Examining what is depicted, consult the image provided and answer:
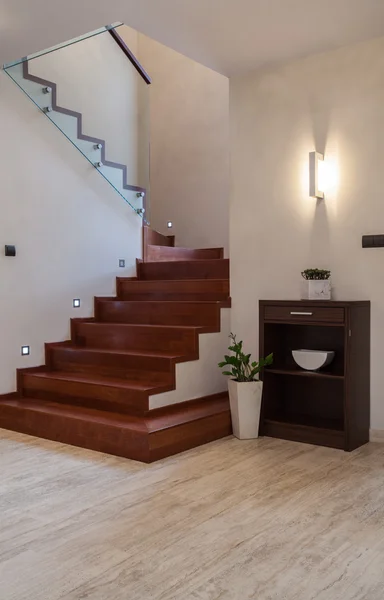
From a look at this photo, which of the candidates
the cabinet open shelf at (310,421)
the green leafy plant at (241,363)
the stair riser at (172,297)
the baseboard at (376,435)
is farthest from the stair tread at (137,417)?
the baseboard at (376,435)

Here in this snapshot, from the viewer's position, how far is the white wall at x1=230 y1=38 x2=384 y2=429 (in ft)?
12.4

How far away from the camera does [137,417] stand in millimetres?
3684

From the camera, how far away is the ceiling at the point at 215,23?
10.8 feet

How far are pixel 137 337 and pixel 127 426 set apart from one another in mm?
1168

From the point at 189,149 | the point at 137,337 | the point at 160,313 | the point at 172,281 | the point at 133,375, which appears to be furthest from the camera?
the point at 189,149

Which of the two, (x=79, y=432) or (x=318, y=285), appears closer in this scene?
(x=79, y=432)

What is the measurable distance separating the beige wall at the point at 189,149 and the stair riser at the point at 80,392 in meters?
2.48

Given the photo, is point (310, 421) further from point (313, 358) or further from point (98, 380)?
point (98, 380)

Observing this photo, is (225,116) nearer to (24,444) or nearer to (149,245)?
(149,245)

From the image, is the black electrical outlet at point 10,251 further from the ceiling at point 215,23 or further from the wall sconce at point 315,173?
the wall sconce at point 315,173

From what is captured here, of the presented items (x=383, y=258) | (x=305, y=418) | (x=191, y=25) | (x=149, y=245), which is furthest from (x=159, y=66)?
(x=305, y=418)

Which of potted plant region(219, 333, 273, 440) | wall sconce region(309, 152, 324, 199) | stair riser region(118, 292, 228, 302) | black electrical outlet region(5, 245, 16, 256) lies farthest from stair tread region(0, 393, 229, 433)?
wall sconce region(309, 152, 324, 199)

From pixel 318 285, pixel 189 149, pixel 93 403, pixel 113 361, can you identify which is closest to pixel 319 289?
pixel 318 285

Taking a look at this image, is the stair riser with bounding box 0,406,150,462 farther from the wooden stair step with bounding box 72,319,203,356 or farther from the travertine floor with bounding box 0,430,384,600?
the wooden stair step with bounding box 72,319,203,356
